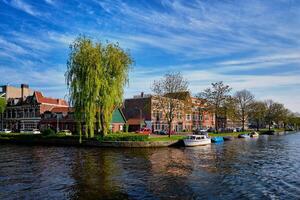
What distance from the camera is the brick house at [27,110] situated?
97.2 meters

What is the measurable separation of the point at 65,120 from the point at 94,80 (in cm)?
3460

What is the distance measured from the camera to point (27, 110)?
99.5 metres

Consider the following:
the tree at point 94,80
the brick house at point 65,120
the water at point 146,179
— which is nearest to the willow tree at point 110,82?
the tree at point 94,80

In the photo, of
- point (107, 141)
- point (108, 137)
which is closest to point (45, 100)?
point (108, 137)

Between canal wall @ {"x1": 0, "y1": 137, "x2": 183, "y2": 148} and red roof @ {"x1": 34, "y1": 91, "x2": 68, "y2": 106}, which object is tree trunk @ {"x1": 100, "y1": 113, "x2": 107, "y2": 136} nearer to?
canal wall @ {"x1": 0, "y1": 137, "x2": 183, "y2": 148}

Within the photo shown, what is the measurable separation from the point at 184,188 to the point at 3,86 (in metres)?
104

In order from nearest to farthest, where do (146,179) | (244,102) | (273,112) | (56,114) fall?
(146,179)
(56,114)
(244,102)
(273,112)

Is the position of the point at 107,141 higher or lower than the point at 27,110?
lower

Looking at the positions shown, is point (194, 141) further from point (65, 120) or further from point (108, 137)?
point (65, 120)

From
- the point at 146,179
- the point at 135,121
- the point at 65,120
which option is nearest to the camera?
the point at 146,179

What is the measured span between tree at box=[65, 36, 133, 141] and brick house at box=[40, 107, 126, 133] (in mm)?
24077

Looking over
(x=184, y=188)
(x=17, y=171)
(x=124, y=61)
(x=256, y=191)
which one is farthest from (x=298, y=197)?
(x=124, y=61)

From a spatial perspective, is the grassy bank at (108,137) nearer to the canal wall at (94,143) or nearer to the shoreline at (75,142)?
the shoreline at (75,142)

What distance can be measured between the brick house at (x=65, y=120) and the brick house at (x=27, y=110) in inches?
117
